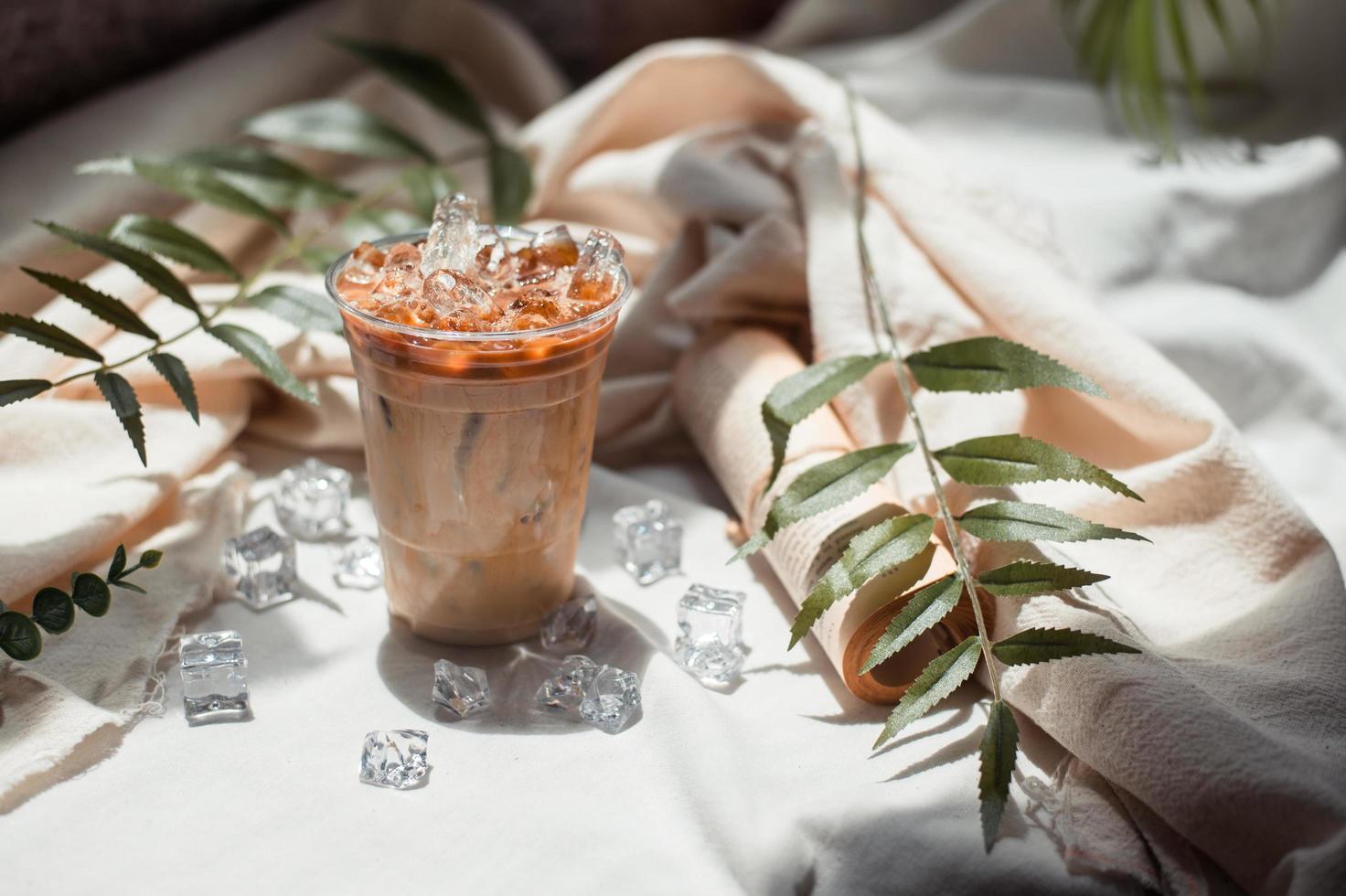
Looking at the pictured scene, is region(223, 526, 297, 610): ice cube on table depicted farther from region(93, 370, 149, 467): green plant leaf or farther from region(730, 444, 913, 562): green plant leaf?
region(730, 444, 913, 562): green plant leaf

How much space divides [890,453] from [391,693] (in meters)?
0.47

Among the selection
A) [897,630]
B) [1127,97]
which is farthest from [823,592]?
[1127,97]

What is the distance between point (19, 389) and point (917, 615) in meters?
0.75

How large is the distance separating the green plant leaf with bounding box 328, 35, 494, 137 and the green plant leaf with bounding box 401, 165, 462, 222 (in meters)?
0.12

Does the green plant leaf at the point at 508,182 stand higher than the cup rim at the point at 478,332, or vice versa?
the cup rim at the point at 478,332

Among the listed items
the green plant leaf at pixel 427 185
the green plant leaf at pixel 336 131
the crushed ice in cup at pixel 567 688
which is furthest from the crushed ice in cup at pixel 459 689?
the green plant leaf at pixel 336 131

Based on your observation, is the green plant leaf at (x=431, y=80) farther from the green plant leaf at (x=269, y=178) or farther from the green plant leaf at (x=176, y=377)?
the green plant leaf at (x=176, y=377)

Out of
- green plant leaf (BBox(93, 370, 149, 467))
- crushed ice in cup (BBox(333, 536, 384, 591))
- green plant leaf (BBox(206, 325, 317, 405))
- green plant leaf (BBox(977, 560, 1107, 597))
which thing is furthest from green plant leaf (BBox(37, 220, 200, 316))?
green plant leaf (BBox(977, 560, 1107, 597))

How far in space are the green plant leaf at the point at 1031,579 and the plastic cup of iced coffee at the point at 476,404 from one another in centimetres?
36

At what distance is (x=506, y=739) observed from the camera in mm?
989

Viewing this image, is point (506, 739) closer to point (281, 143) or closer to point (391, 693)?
point (391, 693)

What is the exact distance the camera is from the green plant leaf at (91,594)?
38.6 inches

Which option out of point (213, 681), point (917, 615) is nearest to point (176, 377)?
point (213, 681)

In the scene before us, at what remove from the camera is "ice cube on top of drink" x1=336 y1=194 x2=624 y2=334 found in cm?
96
